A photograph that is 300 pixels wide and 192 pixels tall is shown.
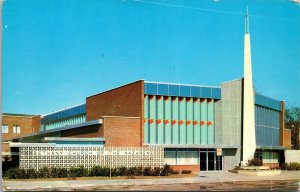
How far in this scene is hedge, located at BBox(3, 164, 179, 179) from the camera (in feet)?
98.6

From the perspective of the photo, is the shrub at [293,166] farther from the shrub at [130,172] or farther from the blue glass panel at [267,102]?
the shrub at [130,172]

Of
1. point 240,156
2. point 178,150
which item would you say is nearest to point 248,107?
point 240,156

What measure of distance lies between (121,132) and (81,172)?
20.9ft

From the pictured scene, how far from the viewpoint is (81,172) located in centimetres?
3194

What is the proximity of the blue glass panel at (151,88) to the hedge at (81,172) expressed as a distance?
21.5 ft

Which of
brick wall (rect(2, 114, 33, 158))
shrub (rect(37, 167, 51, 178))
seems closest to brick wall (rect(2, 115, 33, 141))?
brick wall (rect(2, 114, 33, 158))

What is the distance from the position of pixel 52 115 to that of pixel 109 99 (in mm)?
25158

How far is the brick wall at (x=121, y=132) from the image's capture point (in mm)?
37031

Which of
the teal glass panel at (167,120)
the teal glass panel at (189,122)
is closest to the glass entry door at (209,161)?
the teal glass panel at (189,122)

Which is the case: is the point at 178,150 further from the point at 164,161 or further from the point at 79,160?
the point at 79,160

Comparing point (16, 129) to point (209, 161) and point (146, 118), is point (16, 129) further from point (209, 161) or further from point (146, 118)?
point (209, 161)

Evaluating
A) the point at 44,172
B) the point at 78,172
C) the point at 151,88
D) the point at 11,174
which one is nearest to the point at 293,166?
the point at 151,88

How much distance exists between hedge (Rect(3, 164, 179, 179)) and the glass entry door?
229 inches

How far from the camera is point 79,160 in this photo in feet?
109
